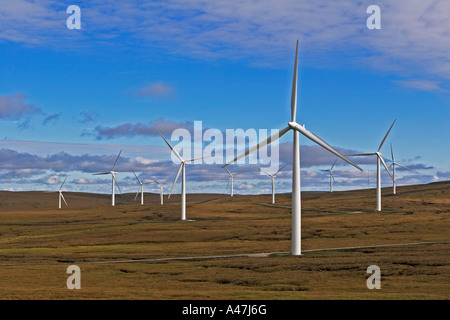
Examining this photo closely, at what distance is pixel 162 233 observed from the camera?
131 metres

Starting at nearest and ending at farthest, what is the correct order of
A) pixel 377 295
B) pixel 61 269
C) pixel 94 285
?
pixel 377 295, pixel 94 285, pixel 61 269

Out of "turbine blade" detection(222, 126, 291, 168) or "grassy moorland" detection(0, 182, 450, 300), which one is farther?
"turbine blade" detection(222, 126, 291, 168)

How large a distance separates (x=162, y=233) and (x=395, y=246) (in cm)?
5215

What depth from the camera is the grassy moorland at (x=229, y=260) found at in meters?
50.9

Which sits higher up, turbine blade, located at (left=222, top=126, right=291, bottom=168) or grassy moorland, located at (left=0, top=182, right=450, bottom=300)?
turbine blade, located at (left=222, top=126, right=291, bottom=168)

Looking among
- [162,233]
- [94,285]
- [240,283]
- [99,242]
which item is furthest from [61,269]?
[162,233]

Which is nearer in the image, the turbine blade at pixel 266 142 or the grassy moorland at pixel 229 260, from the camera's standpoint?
the grassy moorland at pixel 229 260

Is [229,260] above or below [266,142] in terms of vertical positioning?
below

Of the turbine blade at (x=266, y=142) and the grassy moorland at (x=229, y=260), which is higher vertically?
the turbine blade at (x=266, y=142)

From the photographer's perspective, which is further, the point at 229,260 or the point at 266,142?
the point at 229,260

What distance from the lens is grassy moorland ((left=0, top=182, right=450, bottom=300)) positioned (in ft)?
167

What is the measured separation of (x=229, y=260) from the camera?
266ft
